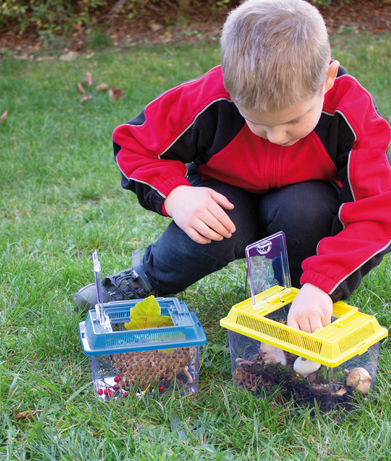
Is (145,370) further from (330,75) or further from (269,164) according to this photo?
(330,75)

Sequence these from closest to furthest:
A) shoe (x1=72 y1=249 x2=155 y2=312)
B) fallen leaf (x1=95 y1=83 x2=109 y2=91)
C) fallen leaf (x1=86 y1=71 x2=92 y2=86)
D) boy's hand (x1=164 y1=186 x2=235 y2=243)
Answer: boy's hand (x1=164 y1=186 x2=235 y2=243) < shoe (x1=72 y1=249 x2=155 y2=312) < fallen leaf (x1=95 y1=83 x2=109 y2=91) < fallen leaf (x1=86 y1=71 x2=92 y2=86)

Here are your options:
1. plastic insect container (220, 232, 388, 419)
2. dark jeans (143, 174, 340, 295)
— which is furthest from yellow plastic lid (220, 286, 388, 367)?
dark jeans (143, 174, 340, 295)

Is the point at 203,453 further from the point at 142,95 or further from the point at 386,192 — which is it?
the point at 142,95

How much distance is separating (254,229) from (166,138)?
381 mm

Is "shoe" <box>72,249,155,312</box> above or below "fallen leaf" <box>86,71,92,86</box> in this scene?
above

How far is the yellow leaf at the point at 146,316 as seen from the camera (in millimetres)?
1251

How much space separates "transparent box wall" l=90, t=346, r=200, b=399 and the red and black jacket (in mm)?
342

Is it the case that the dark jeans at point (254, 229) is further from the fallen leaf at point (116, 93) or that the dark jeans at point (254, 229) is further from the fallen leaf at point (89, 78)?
the fallen leaf at point (89, 78)

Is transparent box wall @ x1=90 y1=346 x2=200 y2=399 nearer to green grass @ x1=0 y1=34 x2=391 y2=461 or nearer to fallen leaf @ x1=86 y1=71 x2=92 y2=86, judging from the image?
green grass @ x1=0 y1=34 x2=391 y2=461

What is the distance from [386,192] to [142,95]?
2848mm

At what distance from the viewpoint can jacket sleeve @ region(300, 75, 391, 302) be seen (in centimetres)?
122

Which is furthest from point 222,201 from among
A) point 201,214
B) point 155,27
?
point 155,27

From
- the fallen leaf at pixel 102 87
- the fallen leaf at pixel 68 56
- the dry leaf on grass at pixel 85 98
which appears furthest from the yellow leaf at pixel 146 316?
the fallen leaf at pixel 68 56

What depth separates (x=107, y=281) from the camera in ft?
5.31
